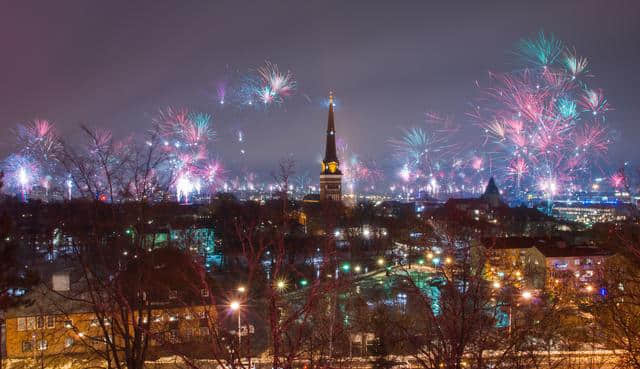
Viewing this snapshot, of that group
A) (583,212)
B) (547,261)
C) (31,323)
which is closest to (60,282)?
(31,323)

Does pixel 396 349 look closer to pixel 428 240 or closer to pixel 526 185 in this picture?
pixel 428 240

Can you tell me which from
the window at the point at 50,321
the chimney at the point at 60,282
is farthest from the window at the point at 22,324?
the chimney at the point at 60,282

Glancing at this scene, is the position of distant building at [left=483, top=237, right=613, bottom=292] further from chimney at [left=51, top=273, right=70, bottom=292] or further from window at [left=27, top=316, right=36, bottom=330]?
window at [left=27, top=316, right=36, bottom=330]

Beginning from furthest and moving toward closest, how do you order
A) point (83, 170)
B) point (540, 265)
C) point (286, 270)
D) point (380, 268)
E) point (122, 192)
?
point (380, 268)
point (286, 270)
point (540, 265)
point (122, 192)
point (83, 170)

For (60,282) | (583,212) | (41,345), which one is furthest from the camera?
(583,212)

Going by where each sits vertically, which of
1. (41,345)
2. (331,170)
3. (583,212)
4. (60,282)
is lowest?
(41,345)

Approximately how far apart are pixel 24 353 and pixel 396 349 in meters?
11.6

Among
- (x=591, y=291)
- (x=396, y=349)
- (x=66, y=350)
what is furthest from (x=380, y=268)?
(x=66, y=350)

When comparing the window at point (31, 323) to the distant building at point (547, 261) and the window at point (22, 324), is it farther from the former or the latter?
the distant building at point (547, 261)

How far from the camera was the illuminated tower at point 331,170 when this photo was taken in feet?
206

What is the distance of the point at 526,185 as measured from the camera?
95.5m

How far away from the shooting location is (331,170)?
63.8 meters

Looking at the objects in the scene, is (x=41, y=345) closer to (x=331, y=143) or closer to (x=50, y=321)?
(x=50, y=321)

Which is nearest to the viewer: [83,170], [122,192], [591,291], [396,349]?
[83,170]
